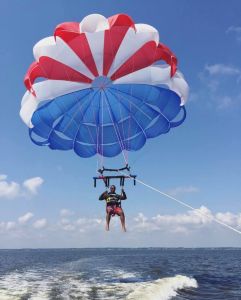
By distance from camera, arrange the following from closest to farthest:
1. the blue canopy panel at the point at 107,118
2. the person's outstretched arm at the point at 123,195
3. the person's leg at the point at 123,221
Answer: the person's leg at the point at 123,221 → the person's outstretched arm at the point at 123,195 → the blue canopy panel at the point at 107,118

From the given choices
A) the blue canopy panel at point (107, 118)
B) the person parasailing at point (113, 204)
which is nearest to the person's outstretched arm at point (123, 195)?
the person parasailing at point (113, 204)

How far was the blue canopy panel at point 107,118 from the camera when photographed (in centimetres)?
1445

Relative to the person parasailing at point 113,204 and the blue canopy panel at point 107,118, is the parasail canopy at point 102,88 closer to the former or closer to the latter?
the blue canopy panel at point 107,118

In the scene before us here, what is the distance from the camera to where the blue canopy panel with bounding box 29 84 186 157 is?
1445 cm

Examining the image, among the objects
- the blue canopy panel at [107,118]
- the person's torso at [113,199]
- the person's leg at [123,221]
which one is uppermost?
the blue canopy panel at [107,118]

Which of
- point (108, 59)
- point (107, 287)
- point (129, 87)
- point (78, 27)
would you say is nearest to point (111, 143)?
point (129, 87)

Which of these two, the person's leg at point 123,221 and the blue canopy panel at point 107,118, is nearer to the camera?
the person's leg at point 123,221

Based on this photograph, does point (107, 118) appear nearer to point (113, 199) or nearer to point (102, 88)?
point (102, 88)

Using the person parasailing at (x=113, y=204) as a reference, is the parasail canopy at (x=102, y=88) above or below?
above

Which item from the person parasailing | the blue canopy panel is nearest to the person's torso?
the person parasailing

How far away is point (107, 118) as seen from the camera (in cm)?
1555

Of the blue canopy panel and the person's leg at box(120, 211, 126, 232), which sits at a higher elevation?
the blue canopy panel

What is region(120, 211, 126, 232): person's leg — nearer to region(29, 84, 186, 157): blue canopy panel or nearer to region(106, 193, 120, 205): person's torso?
region(106, 193, 120, 205): person's torso

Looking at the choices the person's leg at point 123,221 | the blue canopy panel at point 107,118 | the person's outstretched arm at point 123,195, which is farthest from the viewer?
the blue canopy panel at point 107,118
